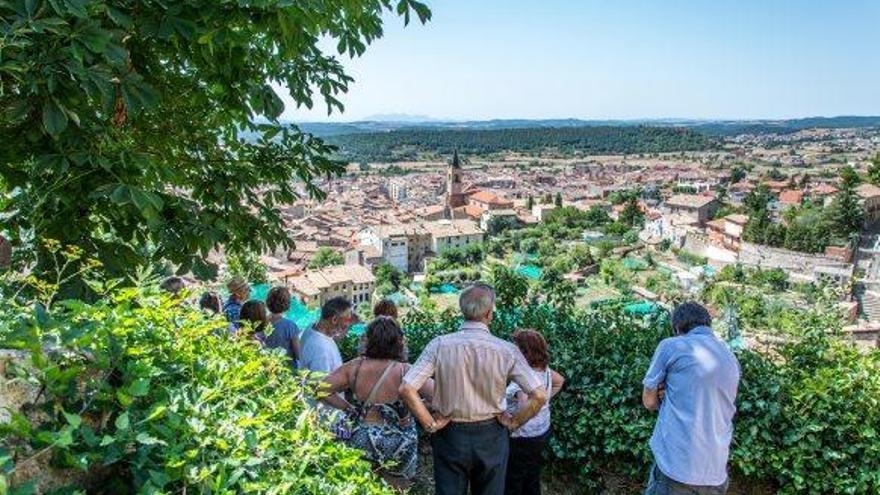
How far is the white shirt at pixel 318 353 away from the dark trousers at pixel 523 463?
1.02 meters

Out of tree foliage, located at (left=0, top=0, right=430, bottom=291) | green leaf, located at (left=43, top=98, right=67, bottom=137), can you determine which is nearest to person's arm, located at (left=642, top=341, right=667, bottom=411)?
tree foliage, located at (left=0, top=0, right=430, bottom=291)

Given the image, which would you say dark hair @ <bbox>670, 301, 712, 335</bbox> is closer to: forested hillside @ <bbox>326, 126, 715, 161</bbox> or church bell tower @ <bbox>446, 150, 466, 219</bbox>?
church bell tower @ <bbox>446, 150, 466, 219</bbox>

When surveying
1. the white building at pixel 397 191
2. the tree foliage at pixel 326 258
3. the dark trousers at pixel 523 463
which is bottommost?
the white building at pixel 397 191

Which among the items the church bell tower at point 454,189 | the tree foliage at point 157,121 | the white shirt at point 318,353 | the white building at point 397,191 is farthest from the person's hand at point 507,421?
the white building at point 397,191

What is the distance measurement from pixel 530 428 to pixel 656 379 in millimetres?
707

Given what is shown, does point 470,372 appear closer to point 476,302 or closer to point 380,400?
point 476,302

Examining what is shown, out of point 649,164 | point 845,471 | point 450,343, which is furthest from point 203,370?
point 649,164

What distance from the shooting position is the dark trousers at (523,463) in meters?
3.32

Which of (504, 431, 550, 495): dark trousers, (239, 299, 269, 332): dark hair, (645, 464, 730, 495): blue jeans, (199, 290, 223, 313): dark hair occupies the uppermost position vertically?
(239, 299, 269, 332): dark hair

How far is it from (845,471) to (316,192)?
135 inches

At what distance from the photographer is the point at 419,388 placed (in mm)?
2768

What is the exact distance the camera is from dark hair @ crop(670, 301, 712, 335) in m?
2.87

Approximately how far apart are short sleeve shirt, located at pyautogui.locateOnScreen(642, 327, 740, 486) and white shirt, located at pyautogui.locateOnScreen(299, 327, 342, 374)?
65.2 inches

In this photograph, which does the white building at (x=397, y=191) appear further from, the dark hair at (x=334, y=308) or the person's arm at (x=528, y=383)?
the person's arm at (x=528, y=383)
